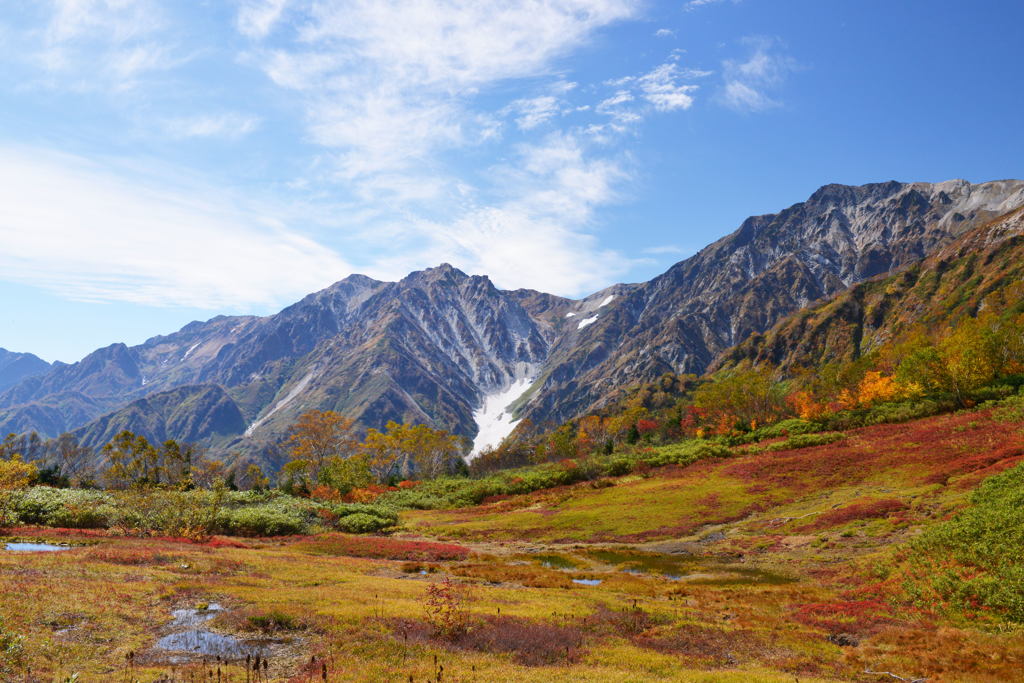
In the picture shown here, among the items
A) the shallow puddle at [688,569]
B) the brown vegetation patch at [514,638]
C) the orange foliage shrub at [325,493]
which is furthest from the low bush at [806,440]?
the orange foliage shrub at [325,493]

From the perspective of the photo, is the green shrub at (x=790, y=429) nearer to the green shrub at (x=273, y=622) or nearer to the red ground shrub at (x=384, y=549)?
the red ground shrub at (x=384, y=549)

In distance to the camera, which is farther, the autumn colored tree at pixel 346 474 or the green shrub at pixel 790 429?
the autumn colored tree at pixel 346 474

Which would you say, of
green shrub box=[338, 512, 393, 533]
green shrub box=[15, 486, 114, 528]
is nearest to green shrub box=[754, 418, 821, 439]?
green shrub box=[338, 512, 393, 533]

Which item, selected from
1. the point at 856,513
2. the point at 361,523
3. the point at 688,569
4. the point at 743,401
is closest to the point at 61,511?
the point at 361,523

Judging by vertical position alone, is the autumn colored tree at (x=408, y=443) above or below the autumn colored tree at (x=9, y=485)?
below

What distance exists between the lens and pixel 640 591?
107 feet

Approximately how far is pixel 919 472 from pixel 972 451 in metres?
5.32

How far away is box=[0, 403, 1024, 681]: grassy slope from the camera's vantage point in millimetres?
17562

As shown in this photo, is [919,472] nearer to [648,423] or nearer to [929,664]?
[929,664]

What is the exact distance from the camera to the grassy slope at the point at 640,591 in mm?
17562

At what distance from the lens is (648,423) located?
163500 mm

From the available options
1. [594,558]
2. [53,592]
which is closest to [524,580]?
[594,558]

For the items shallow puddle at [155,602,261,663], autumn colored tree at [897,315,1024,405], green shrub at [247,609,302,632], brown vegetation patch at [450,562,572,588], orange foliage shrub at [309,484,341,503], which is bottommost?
orange foliage shrub at [309,484,341,503]

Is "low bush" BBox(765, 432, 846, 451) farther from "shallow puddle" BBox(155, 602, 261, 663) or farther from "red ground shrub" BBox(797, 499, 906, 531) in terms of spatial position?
"shallow puddle" BBox(155, 602, 261, 663)
